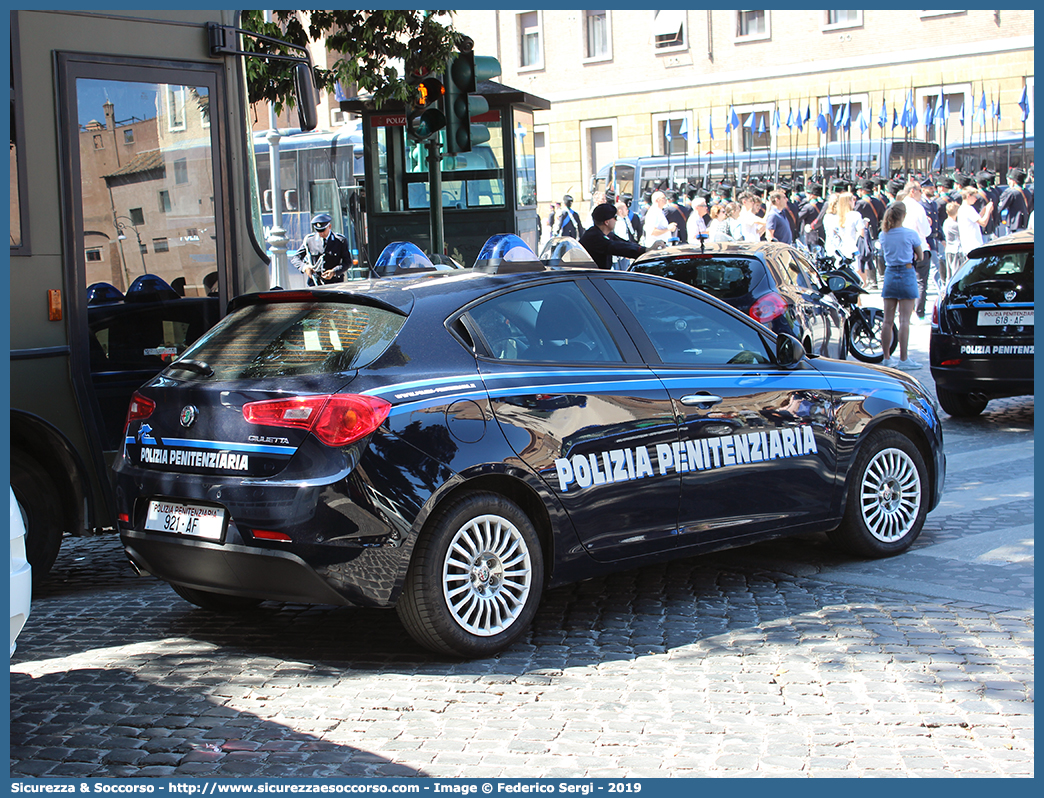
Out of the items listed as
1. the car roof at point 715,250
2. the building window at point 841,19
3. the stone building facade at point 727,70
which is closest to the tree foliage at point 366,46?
the car roof at point 715,250

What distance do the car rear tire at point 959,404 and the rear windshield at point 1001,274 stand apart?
1040 mm

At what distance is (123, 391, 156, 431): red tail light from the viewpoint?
505cm

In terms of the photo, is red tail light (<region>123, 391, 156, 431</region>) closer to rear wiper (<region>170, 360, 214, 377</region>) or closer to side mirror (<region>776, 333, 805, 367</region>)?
rear wiper (<region>170, 360, 214, 377</region>)

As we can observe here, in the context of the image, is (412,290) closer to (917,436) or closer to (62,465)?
(62,465)

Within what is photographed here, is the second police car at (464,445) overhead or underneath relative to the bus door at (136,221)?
underneath

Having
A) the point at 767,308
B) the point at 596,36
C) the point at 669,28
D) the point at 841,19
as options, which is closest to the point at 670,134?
the point at 669,28

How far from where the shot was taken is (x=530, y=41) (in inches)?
1801

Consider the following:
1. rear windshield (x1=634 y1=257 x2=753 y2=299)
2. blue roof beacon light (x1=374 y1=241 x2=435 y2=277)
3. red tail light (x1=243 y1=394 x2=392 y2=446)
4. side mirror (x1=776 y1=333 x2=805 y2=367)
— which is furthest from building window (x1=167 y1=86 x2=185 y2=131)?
rear windshield (x1=634 y1=257 x2=753 y2=299)

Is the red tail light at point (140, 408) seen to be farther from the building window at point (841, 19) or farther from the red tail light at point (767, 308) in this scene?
the building window at point (841, 19)

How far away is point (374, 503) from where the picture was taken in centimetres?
449

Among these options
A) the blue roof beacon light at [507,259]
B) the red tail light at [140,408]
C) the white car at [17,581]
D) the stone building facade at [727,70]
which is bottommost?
the white car at [17,581]

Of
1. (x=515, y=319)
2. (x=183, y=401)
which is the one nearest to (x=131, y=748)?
(x=183, y=401)

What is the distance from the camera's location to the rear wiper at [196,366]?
16.2ft

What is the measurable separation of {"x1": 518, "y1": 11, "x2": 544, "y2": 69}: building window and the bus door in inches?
1595
